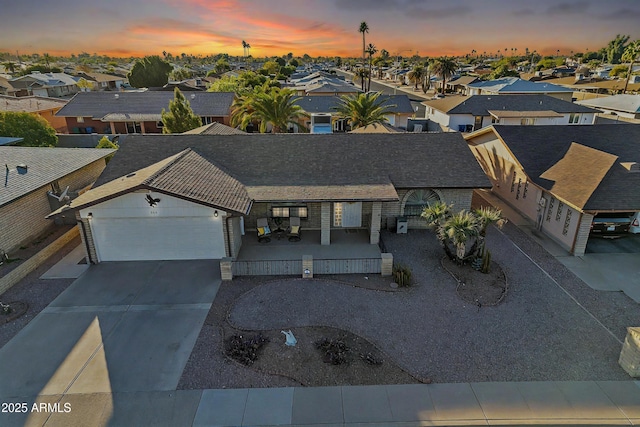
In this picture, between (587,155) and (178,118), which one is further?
(178,118)

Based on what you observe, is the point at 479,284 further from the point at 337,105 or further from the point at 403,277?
the point at 337,105

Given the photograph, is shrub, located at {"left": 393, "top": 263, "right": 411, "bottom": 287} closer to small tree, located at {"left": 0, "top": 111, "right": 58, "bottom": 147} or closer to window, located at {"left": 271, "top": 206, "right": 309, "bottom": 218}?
window, located at {"left": 271, "top": 206, "right": 309, "bottom": 218}

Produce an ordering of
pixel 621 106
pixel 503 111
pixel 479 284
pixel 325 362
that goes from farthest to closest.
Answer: pixel 621 106, pixel 503 111, pixel 479 284, pixel 325 362

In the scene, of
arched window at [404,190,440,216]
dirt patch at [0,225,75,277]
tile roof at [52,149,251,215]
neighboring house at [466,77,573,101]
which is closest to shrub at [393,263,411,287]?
arched window at [404,190,440,216]

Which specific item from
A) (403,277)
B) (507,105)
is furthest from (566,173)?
(507,105)

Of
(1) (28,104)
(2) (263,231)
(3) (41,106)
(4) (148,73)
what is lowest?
(2) (263,231)

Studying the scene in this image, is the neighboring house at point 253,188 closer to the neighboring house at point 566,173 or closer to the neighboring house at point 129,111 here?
the neighboring house at point 566,173

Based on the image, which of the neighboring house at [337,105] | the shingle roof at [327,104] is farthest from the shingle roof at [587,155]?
the shingle roof at [327,104]
